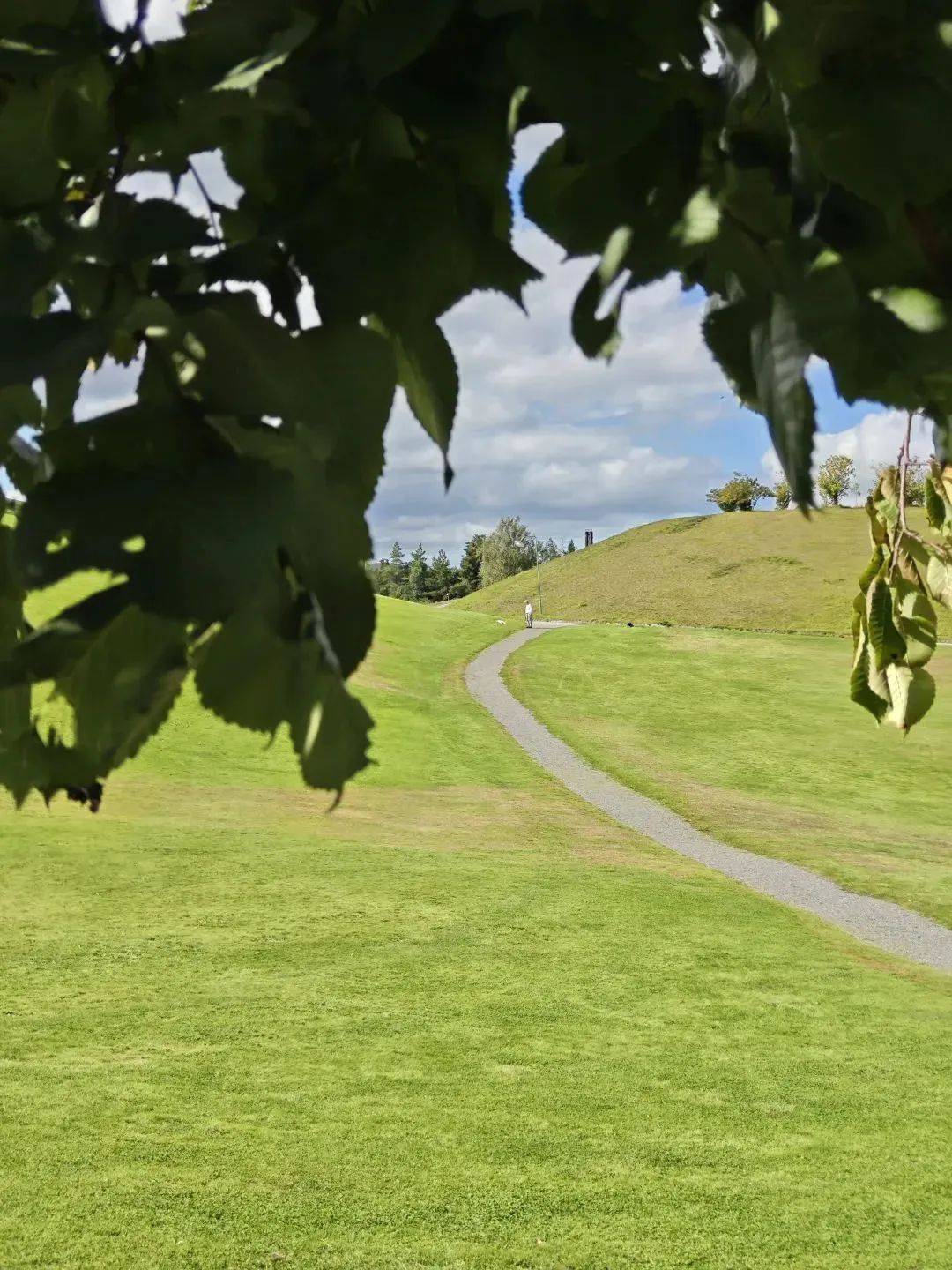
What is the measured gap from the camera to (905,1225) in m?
7.21

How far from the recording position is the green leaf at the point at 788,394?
56 centimetres

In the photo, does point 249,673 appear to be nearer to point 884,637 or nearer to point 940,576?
point 884,637

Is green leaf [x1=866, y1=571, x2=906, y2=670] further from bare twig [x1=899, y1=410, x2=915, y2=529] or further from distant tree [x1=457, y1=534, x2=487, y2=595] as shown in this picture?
distant tree [x1=457, y1=534, x2=487, y2=595]

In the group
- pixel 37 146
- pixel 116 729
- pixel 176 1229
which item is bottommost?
pixel 176 1229

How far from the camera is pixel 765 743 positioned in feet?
99.8

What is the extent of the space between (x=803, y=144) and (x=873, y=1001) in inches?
461

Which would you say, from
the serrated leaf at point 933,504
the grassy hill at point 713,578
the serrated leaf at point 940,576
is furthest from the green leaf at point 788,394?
the grassy hill at point 713,578

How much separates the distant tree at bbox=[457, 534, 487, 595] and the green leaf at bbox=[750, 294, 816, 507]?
103712 mm

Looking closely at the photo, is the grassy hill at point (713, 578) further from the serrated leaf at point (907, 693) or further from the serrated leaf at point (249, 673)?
the serrated leaf at point (249, 673)

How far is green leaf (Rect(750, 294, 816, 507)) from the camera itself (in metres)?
0.56

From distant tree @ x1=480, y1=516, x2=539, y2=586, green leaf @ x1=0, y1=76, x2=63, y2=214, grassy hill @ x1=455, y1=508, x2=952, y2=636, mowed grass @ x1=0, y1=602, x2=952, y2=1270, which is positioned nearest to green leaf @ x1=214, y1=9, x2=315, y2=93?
green leaf @ x1=0, y1=76, x2=63, y2=214

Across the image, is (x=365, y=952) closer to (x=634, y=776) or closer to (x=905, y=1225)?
(x=905, y=1225)

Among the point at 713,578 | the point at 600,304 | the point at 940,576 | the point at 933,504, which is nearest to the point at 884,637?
the point at 940,576

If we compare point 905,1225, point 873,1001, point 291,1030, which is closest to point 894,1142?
point 905,1225
